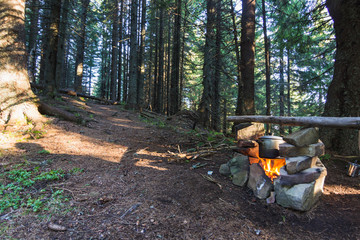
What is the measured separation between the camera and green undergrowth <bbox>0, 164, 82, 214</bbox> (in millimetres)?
2471

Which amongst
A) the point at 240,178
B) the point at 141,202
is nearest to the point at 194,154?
the point at 240,178

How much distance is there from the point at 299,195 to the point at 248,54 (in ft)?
20.1

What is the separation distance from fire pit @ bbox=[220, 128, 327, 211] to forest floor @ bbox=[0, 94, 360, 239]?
175 millimetres

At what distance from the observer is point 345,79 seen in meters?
4.65

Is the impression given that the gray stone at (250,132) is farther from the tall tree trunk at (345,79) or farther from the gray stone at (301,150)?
the tall tree trunk at (345,79)

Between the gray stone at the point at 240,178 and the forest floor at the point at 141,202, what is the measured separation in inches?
4.4

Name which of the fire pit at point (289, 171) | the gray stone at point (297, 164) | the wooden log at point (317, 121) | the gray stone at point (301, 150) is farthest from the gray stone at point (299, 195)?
the wooden log at point (317, 121)

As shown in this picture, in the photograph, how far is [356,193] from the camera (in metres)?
3.20

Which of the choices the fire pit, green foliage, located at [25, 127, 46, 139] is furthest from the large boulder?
green foliage, located at [25, 127, 46, 139]

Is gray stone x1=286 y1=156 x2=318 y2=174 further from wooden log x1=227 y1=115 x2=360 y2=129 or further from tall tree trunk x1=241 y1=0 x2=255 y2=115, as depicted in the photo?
tall tree trunk x1=241 y1=0 x2=255 y2=115

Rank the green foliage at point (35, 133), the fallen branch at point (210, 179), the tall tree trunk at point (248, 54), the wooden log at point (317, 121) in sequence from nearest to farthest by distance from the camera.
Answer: the wooden log at point (317, 121)
the fallen branch at point (210, 179)
the green foliage at point (35, 133)
the tall tree trunk at point (248, 54)

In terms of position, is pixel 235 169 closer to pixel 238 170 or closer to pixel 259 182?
pixel 238 170

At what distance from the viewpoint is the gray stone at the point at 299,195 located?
2695 millimetres

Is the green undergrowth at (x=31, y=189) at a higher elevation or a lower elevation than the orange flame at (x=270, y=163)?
lower
